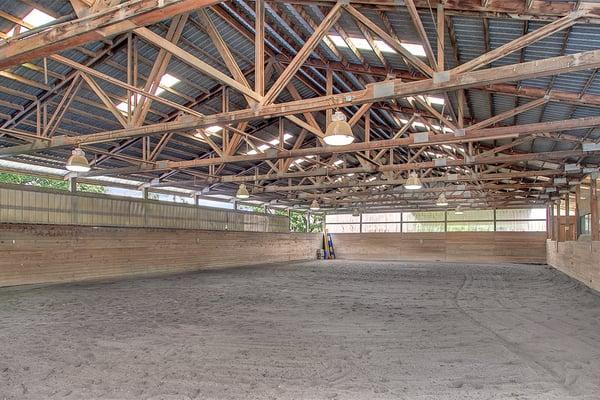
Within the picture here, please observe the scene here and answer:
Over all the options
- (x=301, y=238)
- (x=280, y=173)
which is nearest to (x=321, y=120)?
(x=280, y=173)

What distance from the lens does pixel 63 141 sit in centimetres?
884

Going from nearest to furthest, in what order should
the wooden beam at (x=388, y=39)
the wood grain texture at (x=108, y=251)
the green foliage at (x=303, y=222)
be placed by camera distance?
the wooden beam at (x=388, y=39), the wood grain texture at (x=108, y=251), the green foliage at (x=303, y=222)

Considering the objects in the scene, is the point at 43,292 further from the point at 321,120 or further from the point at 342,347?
the point at 321,120

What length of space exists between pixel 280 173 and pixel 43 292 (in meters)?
7.53

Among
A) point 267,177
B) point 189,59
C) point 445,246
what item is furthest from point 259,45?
point 445,246

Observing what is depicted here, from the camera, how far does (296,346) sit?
534 centimetres

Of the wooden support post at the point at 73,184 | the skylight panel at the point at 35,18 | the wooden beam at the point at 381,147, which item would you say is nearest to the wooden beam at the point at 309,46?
the wooden beam at the point at 381,147

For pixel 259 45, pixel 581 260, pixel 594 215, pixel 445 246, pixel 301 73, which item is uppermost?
pixel 301 73

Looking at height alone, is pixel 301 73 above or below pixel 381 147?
above

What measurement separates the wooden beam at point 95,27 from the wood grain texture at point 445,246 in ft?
86.1

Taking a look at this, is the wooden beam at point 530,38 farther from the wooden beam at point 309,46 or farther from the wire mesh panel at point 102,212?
the wire mesh panel at point 102,212

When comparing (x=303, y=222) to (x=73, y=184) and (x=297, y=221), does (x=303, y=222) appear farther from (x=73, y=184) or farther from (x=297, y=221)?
(x=73, y=184)

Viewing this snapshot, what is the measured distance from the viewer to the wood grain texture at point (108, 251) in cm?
1166

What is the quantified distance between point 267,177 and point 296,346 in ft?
30.1
